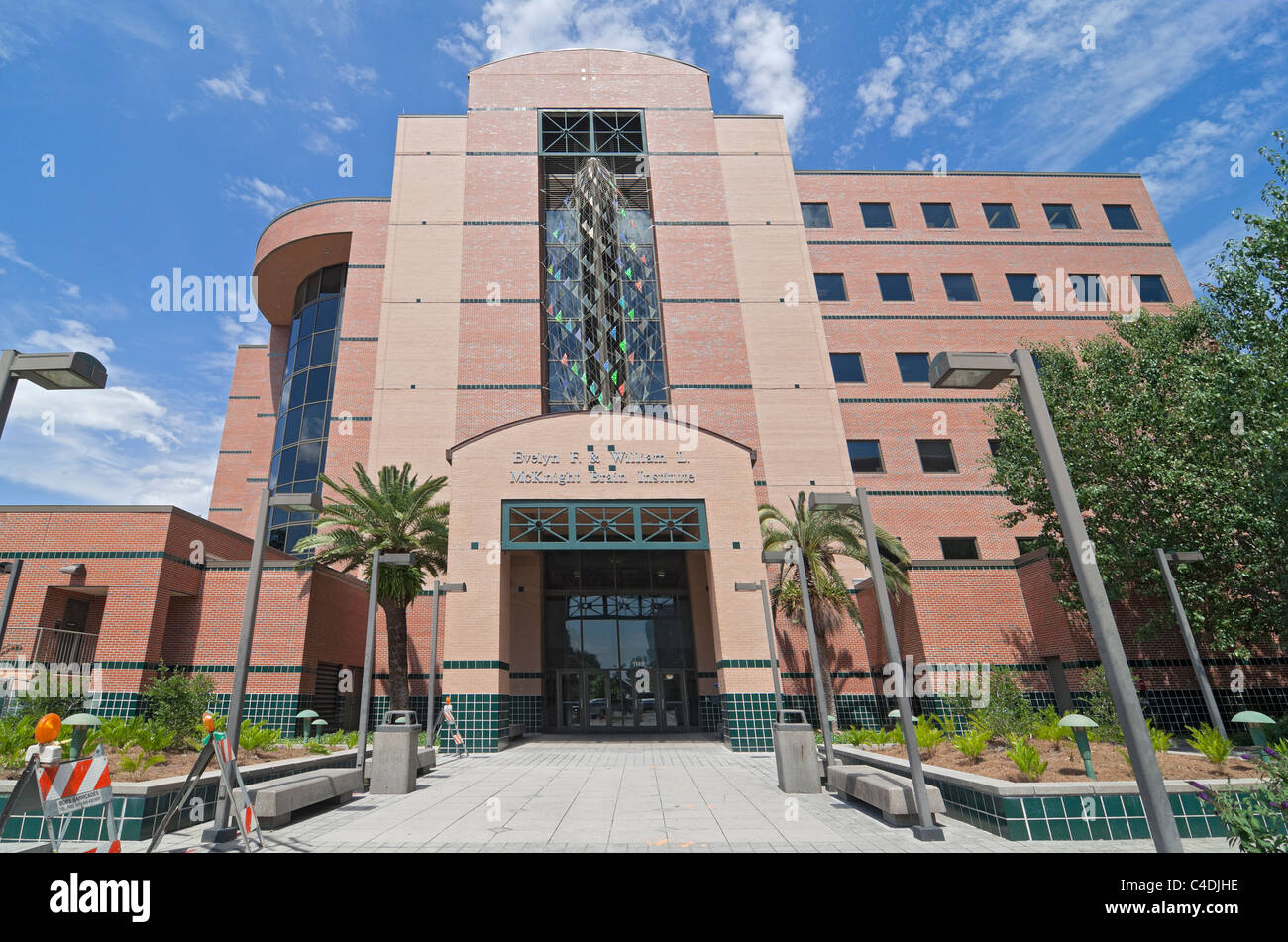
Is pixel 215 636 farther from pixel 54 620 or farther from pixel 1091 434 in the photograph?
pixel 1091 434

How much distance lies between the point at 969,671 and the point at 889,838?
15.4 metres

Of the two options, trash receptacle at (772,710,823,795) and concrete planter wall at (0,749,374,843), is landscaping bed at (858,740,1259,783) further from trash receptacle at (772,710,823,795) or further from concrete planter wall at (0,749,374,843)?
concrete planter wall at (0,749,374,843)

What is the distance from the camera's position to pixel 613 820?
9312 mm

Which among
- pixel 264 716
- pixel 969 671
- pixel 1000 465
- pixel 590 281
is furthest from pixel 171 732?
pixel 590 281

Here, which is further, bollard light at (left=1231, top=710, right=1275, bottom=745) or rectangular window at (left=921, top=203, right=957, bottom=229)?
rectangular window at (left=921, top=203, right=957, bottom=229)

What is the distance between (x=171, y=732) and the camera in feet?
37.1

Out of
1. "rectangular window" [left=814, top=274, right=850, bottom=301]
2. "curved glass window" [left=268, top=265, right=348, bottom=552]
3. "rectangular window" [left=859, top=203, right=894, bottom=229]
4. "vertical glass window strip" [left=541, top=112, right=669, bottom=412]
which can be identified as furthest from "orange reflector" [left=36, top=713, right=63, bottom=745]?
"rectangular window" [left=859, top=203, right=894, bottom=229]

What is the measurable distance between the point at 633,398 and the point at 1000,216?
23.3 meters

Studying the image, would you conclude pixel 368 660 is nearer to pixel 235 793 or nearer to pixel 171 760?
pixel 171 760

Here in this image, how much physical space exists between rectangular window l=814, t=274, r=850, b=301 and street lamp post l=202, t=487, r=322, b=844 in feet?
95.8

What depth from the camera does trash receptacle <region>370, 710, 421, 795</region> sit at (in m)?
12.1

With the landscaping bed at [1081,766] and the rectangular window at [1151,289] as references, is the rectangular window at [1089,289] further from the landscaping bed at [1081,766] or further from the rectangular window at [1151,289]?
the landscaping bed at [1081,766]

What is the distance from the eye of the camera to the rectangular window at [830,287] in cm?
3356

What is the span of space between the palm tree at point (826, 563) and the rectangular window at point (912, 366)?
1164 cm
